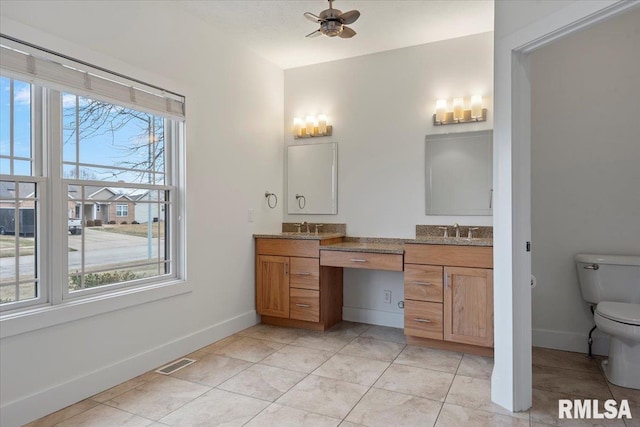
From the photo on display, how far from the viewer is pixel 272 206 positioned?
4.15 m

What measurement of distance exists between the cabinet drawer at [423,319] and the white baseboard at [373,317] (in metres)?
0.52

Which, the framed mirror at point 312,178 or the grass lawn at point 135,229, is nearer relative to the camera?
the grass lawn at point 135,229

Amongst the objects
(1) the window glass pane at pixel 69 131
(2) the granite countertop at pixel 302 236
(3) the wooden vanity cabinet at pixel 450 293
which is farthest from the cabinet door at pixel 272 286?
(1) the window glass pane at pixel 69 131

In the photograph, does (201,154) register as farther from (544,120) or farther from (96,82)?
(544,120)

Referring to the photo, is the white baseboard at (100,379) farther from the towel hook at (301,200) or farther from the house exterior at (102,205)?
the towel hook at (301,200)

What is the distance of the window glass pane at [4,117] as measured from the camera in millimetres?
2035

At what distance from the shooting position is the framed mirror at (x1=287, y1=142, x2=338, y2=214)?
13.3ft

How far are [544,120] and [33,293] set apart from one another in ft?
12.2

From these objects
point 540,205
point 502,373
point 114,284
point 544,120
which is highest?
point 544,120

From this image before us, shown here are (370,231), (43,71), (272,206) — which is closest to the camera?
(43,71)

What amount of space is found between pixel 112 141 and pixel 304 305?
2.07m

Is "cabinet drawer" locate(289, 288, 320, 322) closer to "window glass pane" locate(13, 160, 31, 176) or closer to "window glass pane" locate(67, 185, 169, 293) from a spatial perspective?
"window glass pane" locate(67, 185, 169, 293)

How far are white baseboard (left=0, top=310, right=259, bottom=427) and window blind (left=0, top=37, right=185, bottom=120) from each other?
167 centimetres

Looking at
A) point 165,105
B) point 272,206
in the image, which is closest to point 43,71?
point 165,105
